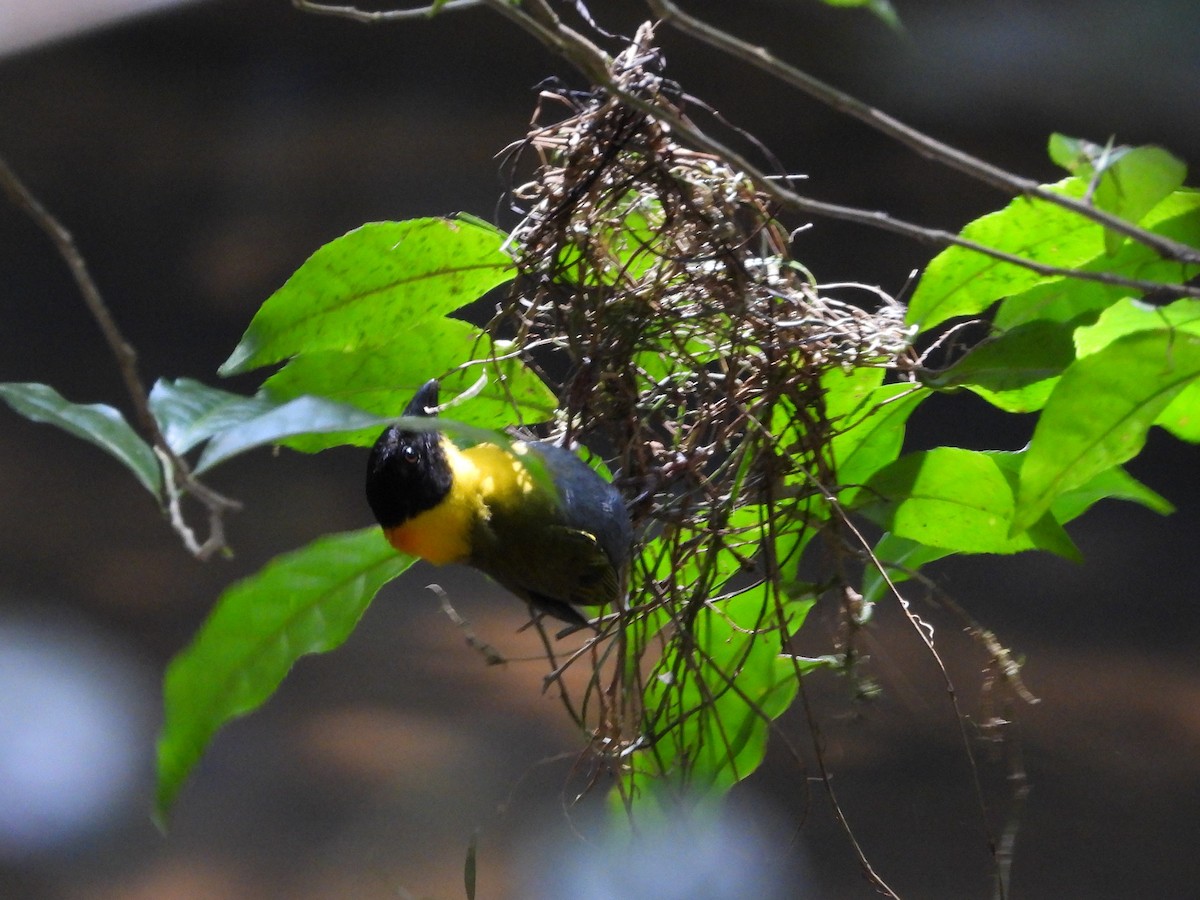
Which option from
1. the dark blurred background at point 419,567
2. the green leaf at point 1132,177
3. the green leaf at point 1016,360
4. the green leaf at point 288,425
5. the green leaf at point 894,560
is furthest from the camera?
the dark blurred background at point 419,567

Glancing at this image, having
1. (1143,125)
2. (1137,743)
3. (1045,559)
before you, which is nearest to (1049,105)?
(1143,125)

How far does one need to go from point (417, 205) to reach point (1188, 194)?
927 millimetres

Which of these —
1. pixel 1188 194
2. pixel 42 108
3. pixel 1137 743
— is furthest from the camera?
pixel 42 108

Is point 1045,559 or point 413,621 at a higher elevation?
point 1045,559

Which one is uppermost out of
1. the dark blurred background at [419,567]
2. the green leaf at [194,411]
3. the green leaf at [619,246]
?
the green leaf at [619,246]

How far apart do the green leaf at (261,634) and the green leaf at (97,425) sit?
0.52 ft

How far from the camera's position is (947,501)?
2.31 feet

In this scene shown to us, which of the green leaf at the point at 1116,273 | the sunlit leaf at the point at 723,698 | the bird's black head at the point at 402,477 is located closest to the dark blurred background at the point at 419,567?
the sunlit leaf at the point at 723,698

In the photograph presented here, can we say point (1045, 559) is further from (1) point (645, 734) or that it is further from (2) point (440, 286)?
(2) point (440, 286)

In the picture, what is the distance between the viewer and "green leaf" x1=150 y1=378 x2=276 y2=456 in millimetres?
408

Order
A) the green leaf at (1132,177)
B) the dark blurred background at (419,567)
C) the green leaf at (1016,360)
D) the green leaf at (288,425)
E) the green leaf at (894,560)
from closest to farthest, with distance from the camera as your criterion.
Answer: the green leaf at (288,425), the green leaf at (1132,177), the green leaf at (1016,360), the green leaf at (894,560), the dark blurred background at (419,567)

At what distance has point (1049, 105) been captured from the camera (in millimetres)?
1229

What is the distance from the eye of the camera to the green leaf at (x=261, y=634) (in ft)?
1.70

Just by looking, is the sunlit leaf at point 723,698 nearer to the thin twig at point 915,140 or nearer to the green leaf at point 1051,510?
the green leaf at point 1051,510
